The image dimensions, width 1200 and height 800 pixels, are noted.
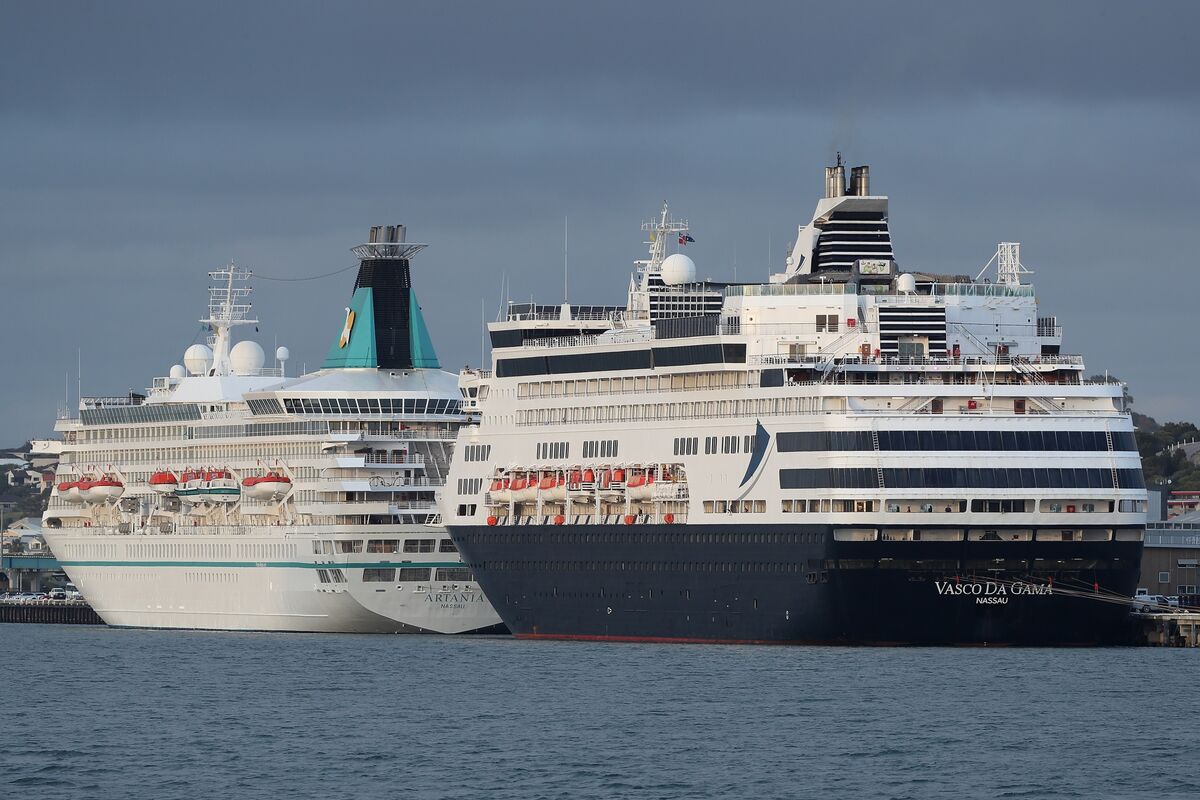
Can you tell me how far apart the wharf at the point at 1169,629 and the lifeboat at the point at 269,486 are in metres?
37.7

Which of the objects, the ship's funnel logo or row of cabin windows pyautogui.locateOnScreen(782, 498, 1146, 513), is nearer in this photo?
row of cabin windows pyautogui.locateOnScreen(782, 498, 1146, 513)

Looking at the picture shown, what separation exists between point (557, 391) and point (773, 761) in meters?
37.2

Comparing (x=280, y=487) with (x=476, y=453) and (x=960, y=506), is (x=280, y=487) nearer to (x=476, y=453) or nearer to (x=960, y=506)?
(x=476, y=453)

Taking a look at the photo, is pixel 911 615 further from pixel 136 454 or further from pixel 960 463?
pixel 136 454

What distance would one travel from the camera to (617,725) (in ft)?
234

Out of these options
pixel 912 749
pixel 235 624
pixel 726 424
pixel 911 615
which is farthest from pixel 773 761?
pixel 235 624

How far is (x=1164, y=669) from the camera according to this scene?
276ft

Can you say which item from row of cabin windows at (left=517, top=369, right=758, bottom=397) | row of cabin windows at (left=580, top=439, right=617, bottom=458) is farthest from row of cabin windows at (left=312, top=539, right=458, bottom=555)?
row of cabin windows at (left=580, top=439, right=617, bottom=458)

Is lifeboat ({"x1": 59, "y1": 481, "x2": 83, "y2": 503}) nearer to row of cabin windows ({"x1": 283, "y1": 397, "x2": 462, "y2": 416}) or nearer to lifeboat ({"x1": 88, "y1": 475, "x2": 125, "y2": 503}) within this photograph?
lifeboat ({"x1": 88, "y1": 475, "x2": 125, "y2": 503})

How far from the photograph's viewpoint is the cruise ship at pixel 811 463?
86938mm

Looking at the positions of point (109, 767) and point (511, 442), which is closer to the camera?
point (109, 767)

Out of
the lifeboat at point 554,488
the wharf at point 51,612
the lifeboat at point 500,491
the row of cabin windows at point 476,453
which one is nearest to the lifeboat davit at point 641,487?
the lifeboat at point 554,488

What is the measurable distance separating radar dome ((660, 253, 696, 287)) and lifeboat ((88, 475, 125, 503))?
115 ft

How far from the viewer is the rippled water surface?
203 feet
